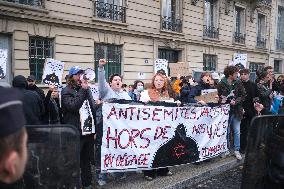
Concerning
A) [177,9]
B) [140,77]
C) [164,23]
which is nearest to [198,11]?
[177,9]

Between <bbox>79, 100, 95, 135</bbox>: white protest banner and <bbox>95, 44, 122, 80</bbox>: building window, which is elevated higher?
<bbox>95, 44, 122, 80</bbox>: building window

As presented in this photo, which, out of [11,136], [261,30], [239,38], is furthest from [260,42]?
[11,136]

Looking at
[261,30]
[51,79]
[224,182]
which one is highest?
[261,30]

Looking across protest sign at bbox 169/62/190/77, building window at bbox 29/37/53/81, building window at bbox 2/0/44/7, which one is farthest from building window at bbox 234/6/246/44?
building window at bbox 2/0/44/7

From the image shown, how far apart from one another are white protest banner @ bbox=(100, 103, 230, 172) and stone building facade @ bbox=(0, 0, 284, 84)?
24.6 ft

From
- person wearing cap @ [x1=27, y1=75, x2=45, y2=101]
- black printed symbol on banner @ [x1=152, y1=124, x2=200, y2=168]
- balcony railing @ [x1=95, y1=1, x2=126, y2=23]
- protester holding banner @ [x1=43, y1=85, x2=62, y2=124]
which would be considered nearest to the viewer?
black printed symbol on banner @ [x1=152, y1=124, x2=200, y2=168]

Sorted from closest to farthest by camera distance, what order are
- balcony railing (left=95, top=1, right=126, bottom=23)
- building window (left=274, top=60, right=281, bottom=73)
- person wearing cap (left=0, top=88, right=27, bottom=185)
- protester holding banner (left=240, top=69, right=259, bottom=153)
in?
person wearing cap (left=0, top=88, right=27, bottom=185)
protester holding banner (left=240, top=69, right=259, bottom=153)
balcony railing (left=95, top=1, right=126, bottom=23)
building window (left=274, top=60, right=281, bottom=73)

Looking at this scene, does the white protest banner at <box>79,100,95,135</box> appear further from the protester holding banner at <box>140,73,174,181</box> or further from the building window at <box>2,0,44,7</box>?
the building window at <box>2,0,44,7</box>

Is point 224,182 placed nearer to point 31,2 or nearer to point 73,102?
point 73,102

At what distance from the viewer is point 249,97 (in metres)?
8.01

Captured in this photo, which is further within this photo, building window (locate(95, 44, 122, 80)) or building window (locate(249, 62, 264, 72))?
building window (locate(249, 62, 264, 72))

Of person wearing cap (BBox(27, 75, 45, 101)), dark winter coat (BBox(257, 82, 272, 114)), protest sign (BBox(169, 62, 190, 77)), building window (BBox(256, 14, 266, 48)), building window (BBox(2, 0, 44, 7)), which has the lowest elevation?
dark winter coat (BBox(257, 82, 272, 114))

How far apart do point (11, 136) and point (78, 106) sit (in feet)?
12.2

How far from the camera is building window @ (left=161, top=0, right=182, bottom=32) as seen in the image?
1858 cm
